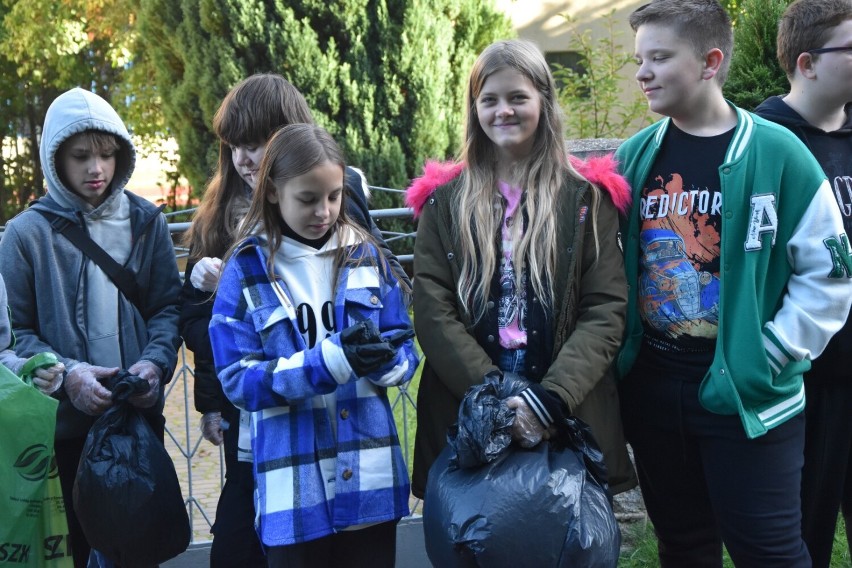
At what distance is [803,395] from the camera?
2.88m

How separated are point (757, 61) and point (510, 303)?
2692mm

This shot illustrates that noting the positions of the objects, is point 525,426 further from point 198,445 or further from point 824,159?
point 198,445

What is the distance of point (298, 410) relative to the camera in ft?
9.05

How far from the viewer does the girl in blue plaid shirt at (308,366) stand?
270cm

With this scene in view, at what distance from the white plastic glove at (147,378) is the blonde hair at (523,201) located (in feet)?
3.38

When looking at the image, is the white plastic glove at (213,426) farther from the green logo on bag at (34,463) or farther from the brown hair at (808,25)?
the brown hair at (808,25)

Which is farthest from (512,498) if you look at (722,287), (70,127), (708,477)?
(70,127)

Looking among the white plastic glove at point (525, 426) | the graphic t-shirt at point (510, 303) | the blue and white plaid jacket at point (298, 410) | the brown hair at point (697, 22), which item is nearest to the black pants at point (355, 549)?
the blue and white plaid jacket at point (298, 410)

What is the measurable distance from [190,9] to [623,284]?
8052 mm

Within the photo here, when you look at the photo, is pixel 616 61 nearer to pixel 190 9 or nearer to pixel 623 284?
pixel 190 9

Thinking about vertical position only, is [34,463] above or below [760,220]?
below

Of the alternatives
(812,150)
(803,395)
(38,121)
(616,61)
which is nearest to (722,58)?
(812,150)

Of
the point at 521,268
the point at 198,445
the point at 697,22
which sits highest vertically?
the point at 697,22

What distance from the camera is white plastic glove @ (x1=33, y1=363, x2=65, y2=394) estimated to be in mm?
2957
